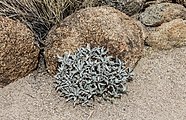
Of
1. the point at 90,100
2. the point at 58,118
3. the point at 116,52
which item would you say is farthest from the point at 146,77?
the point at 58,118

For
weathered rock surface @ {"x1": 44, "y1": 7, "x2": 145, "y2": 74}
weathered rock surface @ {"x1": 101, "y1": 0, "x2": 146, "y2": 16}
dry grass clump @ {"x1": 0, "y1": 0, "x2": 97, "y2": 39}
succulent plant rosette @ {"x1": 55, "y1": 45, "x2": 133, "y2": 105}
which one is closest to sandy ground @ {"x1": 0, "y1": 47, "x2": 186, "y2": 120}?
succulent plant rosette @ {"x1": 55, "y1": 45, "x2": 133, "y2": 105}

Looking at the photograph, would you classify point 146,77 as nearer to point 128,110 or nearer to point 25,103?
point 128,110

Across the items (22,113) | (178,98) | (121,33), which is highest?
(121,33)

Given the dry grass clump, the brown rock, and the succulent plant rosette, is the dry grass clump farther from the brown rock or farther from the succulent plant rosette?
the succulent plant rosette

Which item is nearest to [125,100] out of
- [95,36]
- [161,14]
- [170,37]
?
[95,36]

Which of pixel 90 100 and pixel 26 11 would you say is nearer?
pixel 90 100

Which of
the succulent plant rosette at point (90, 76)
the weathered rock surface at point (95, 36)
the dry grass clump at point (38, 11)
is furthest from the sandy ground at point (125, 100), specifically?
the dry grass clump at point (38, 11)
